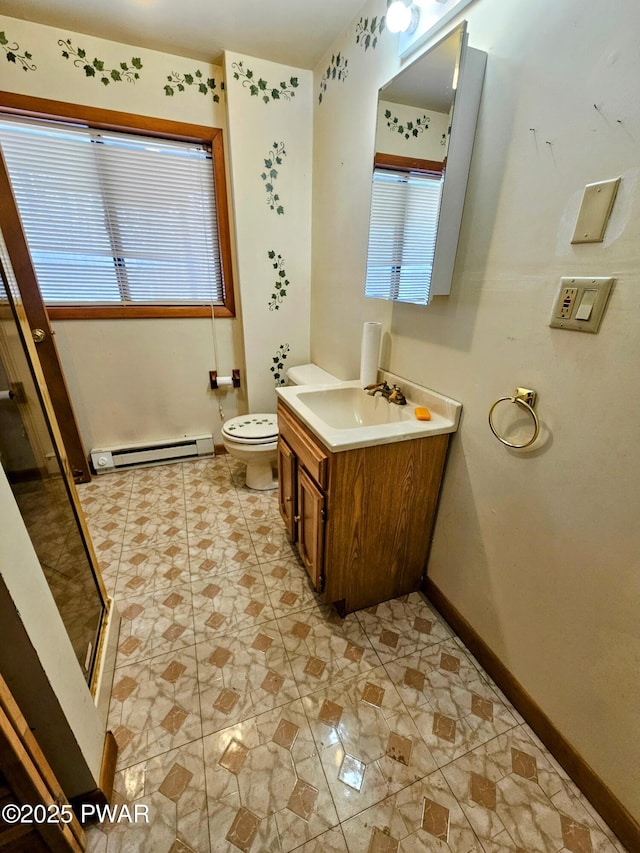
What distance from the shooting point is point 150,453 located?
252 centimetres

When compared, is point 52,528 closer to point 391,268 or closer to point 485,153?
point 391,268

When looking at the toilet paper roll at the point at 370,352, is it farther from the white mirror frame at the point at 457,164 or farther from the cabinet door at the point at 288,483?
the cabinet door at the point at 288,483

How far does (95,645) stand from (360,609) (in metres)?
0.99

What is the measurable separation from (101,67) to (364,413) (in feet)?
7.42

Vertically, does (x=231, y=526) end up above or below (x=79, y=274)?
below

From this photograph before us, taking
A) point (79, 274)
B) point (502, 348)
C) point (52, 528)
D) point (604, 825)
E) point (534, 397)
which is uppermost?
point (79, 274)

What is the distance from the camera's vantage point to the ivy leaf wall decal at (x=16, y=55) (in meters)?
1.67

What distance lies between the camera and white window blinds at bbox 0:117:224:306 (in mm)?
1894

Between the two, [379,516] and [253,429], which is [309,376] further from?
[379,516]

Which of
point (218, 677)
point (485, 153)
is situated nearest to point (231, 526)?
point (218, 677)

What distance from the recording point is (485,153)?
1023 millimetres

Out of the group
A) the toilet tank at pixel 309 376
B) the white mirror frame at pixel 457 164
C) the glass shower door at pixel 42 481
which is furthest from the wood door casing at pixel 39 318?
the white mirror frame at pixel 457 164

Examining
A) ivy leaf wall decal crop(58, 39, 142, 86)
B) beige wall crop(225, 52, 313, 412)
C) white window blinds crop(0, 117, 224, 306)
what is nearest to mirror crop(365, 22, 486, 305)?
beige wall crop(225, 52, 313, 412)

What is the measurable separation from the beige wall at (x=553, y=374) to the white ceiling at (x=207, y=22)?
1014 millimetres
